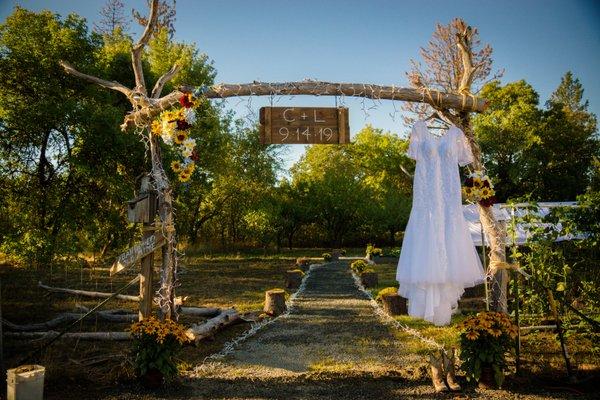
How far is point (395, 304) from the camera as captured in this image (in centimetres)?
923

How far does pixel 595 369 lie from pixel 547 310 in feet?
2.89

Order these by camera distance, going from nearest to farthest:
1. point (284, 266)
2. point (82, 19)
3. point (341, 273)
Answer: point (82, 19), point (341, 273), point (284, 266)

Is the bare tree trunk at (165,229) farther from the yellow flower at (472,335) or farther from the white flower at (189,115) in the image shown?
the yellow flower at (472,335)

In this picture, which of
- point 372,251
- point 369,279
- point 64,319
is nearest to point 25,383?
point 64,319

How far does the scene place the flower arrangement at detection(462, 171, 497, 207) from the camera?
16.7 feet

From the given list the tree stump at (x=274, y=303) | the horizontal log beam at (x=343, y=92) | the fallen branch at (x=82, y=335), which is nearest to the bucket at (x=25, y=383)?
the fallen branch at (x=82, y=335)

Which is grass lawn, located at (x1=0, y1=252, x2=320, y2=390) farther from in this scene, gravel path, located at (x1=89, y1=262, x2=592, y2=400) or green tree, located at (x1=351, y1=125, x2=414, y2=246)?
green tree, located at (x1=351, y1=125, x2=414, y2=246)

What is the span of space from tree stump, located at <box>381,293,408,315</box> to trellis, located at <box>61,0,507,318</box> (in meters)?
4.16

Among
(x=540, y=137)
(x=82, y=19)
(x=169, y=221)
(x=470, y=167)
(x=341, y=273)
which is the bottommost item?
(x=341, y=273)

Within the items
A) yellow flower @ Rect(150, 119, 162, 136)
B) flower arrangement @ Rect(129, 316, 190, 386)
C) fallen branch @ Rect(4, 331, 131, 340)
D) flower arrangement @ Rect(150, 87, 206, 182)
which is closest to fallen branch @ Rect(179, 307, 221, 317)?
fallen branch @ Rect(4, 331, 131, 340)

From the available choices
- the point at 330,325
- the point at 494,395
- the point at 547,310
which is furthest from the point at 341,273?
the point at 494,395

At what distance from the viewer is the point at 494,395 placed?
4.46m

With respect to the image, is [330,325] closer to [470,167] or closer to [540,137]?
[470,167]

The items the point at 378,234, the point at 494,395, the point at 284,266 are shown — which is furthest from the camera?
the point at 378,234
